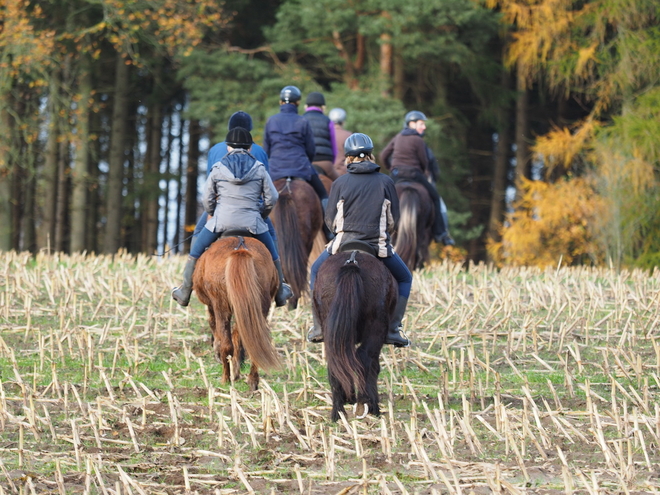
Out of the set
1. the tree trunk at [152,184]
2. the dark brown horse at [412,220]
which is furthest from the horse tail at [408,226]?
the tree trunk at [152,184]

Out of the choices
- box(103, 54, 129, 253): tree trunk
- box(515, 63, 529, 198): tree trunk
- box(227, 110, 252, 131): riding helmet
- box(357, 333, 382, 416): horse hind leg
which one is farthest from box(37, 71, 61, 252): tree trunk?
box(357, 333, 382, 416): horse hind leg

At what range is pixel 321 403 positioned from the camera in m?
7.60

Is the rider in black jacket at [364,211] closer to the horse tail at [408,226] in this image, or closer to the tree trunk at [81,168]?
the horse tail at [408,226]

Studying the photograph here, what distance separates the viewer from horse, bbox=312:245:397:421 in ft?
22.6

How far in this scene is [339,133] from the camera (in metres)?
14.9

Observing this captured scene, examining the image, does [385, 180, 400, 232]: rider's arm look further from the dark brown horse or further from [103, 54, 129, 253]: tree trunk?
[103, 54, 129, 253]: tree trunk

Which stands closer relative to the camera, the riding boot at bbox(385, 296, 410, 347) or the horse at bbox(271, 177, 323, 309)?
the riding boot at bbox(385, 296, 410, 347)

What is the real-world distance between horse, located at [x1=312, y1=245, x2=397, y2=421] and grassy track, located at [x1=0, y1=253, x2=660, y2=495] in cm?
22

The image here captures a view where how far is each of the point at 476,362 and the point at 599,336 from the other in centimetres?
190

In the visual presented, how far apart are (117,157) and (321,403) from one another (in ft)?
69.4

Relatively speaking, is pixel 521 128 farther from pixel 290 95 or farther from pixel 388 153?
pixel 290 95

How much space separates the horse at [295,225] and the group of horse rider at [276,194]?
0.61ft

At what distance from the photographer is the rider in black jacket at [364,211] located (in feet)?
24.3

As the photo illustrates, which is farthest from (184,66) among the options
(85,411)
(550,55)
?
(85,411)
